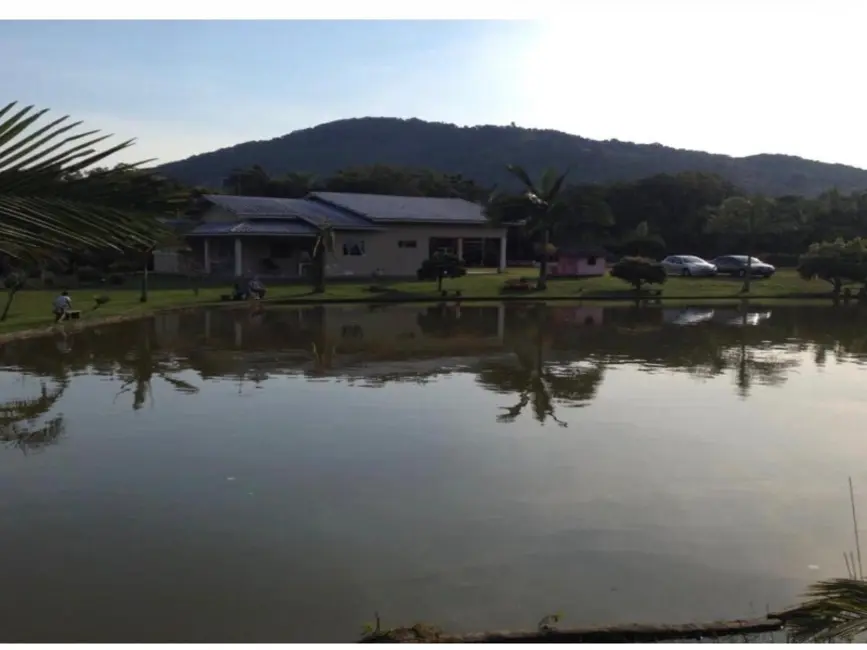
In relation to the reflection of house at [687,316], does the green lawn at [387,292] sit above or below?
above

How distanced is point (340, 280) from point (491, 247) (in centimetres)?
1149

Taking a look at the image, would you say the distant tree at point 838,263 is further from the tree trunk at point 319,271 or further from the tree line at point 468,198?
the tree trunk at point 319,271

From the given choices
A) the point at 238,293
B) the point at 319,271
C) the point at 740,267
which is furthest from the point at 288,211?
the point at 740,267

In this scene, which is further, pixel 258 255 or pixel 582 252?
pixel 582 252

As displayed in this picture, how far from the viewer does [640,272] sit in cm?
3353

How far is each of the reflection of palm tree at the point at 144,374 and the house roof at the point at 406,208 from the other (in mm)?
21967

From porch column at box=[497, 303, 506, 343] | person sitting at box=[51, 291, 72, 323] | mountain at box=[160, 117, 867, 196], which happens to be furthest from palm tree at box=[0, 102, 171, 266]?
mountain at box=[160, 117, 867, 196]

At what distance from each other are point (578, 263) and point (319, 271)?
13961 mm

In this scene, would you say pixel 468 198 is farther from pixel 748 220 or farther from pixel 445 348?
pixel 445 348

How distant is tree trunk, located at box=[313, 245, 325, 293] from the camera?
103 feet

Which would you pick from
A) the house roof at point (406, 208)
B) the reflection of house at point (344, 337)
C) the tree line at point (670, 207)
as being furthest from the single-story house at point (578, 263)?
the reflection of house at point (344, 337)

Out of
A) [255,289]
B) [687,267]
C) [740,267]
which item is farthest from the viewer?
[740,267]

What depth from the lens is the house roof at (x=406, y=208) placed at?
39.1m

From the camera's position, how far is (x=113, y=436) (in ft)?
32.3
